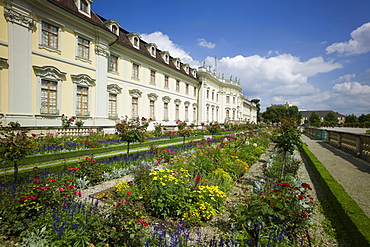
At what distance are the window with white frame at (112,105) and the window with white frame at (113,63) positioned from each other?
90.8 inches

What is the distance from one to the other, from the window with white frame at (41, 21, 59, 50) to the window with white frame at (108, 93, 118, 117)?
5.50 meters

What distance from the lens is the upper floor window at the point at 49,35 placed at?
10.9 meters

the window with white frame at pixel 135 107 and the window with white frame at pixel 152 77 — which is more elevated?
the window with white frame at pixel 152 77

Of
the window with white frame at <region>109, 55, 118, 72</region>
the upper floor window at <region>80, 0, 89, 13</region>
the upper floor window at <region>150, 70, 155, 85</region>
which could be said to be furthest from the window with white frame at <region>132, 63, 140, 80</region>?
the upper floor window at <region>80, 0, 89, 13</region>

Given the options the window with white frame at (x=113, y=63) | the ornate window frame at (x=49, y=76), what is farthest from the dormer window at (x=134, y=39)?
the ornate window frame at (x=49, y=76)

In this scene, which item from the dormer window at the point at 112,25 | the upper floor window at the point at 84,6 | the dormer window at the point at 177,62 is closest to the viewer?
the upper floor window at the point at 84,6

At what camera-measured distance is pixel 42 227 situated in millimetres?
2596

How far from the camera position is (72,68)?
12.3 m

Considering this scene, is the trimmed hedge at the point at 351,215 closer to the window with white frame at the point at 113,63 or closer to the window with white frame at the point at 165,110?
the window with white frame at the point at 113,63

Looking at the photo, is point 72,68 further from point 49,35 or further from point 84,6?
point 84,6

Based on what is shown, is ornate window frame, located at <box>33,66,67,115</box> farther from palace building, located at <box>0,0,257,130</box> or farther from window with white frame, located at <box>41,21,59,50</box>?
window with white frame, located at <box>41,21,59,50</box>

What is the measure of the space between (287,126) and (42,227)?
597 centimetres

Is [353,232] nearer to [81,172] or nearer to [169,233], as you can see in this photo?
[169,233]

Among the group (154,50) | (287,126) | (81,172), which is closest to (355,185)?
(287,126)
